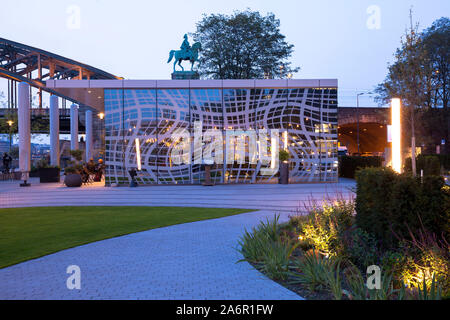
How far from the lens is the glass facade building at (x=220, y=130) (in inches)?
858

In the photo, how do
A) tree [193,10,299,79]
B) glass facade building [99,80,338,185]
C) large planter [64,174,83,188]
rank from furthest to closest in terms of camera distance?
tree [193,10,299,79], large planter [64,174,83,188], glass facade building [99,80,338,185]

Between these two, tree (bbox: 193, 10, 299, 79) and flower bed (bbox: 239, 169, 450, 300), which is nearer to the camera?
flower bed (bbox: 239, 169, 450, 300)

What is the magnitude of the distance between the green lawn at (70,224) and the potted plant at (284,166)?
10222 mm

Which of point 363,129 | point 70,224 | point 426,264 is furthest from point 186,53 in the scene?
point 363,129

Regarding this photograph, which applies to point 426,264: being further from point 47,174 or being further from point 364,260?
point 47,174

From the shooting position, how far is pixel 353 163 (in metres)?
26.5

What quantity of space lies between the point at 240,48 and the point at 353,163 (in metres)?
17.9

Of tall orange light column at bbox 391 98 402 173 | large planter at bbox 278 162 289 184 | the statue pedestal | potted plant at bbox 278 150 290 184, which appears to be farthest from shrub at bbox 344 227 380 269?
the statue pedestal

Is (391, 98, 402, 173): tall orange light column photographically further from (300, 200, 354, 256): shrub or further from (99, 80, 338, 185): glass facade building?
(99, 80, 338, 185): glass facade building

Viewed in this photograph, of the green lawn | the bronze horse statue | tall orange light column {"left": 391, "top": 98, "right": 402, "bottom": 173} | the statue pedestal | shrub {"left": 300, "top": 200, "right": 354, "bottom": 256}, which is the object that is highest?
the bronze horse statue

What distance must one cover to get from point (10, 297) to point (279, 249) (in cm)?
391

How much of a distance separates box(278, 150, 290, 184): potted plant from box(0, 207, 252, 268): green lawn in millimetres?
10222

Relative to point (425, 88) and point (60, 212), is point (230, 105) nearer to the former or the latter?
point (425, 88)

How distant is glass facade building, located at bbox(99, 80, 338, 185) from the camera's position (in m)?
21.8
